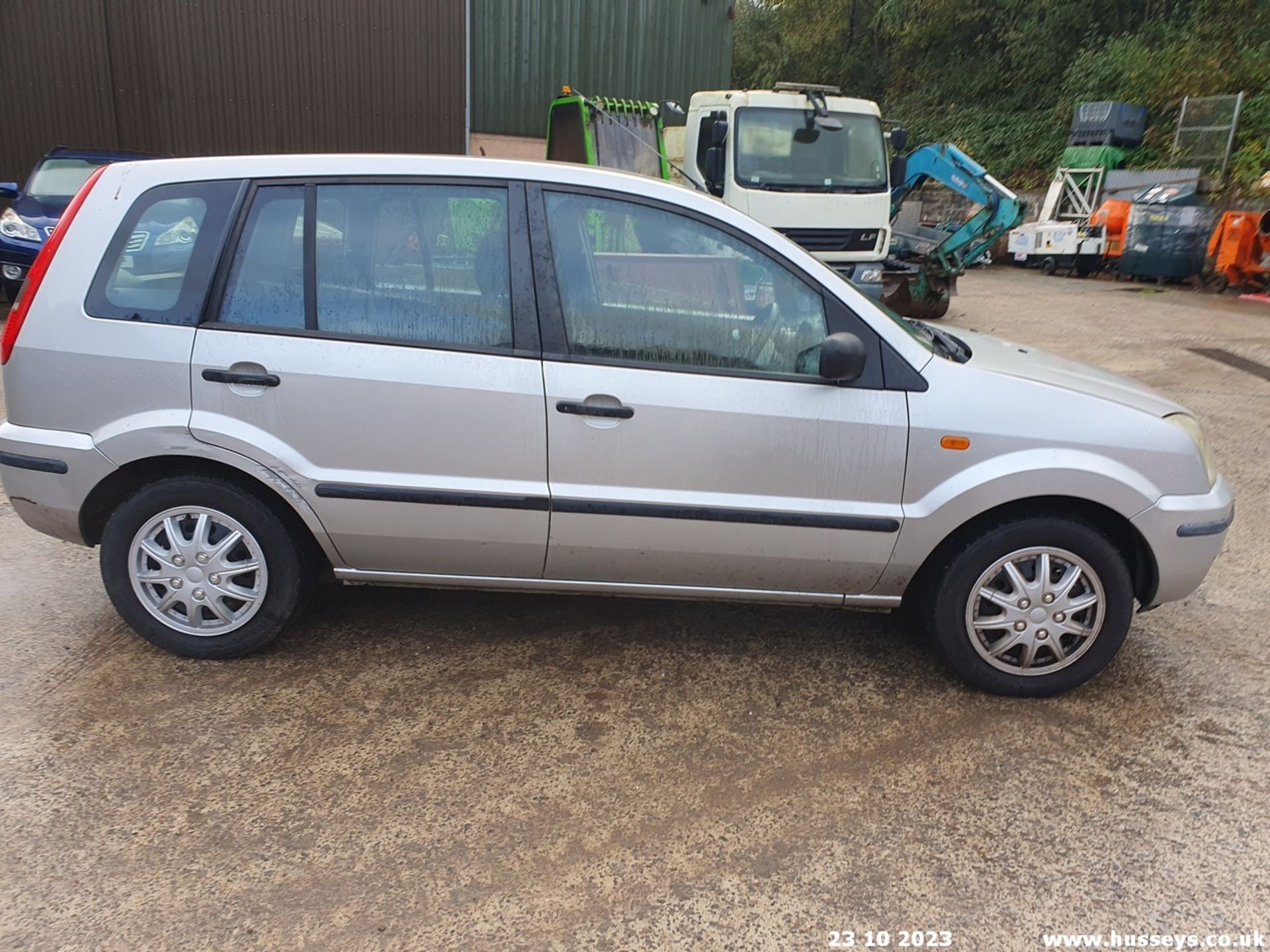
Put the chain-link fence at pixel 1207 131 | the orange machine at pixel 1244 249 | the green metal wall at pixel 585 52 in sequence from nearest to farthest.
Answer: the orange machine at pixel 1244 249 → the green metal wall at pixel 585 52 → the chain-link fence at pixel 1207 131

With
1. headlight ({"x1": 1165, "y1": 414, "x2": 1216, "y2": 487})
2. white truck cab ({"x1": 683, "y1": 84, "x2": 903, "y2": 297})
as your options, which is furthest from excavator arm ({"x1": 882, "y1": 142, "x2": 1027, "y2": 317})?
headlight ({"x1": 1165, "y1": 414, "x2": 1216, "y2": 487})

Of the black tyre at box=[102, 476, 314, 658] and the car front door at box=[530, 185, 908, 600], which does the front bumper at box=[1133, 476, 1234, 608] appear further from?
the black tyre at box=[102, 476, 314, 658]

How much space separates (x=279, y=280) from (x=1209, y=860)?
3.27 meters

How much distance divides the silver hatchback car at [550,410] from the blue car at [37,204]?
813cm

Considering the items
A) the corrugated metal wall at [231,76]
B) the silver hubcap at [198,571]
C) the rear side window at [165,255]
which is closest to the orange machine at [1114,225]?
the corrugated metal wall at [231,76]

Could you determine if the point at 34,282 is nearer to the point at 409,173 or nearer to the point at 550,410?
the point at 409,173

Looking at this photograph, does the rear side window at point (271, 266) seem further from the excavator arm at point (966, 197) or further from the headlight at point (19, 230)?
the excavator arm at point (966, 197)

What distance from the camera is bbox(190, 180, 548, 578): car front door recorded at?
3133 mm

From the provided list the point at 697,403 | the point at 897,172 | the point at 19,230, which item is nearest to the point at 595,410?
the point at 697,403

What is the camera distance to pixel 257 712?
10.3 feet

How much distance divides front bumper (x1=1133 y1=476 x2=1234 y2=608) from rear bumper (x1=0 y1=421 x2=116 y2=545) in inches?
138

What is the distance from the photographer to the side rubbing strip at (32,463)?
10.7ft

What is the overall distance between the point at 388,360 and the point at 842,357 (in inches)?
57.4

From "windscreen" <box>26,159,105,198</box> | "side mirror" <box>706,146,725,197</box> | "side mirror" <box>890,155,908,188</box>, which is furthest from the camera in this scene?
"side mirror" <box>890,155,908,188</box>
